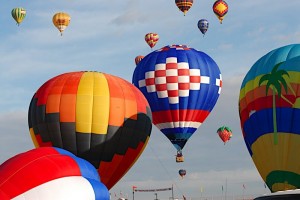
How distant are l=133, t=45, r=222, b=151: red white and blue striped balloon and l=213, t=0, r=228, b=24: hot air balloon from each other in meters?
9.79

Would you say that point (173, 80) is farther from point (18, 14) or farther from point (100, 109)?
point (18, 14)

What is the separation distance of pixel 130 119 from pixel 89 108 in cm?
208

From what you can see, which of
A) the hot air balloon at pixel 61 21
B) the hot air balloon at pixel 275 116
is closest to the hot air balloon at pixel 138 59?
the hot air balloon at pixel 61 21

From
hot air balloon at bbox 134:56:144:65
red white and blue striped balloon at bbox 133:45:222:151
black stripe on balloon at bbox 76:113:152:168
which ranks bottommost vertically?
black stripe on balloon at bbox 76:113:152:168

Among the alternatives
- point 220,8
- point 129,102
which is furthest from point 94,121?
point 220,8

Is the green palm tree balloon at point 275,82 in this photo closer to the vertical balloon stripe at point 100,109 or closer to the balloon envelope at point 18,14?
the vertical balloon stripe at point 100,109

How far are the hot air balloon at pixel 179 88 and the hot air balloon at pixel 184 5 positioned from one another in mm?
7528

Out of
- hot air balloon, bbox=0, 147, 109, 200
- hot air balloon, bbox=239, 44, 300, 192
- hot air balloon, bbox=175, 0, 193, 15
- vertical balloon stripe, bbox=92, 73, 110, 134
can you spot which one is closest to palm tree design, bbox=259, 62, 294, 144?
hot air balloon, bbox=239, 44, 300, 192

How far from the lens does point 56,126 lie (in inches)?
1174

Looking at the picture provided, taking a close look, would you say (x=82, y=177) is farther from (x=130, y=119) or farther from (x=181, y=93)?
(x=181, y=93)

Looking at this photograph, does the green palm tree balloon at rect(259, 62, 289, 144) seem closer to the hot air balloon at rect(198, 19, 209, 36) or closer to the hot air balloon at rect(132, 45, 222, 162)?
the hot air balloon at rect(132, 45, 222, 162)

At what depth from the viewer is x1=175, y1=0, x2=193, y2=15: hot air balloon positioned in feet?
162

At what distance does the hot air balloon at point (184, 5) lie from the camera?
162ft

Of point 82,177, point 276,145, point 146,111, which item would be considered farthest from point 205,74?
point 82,177
